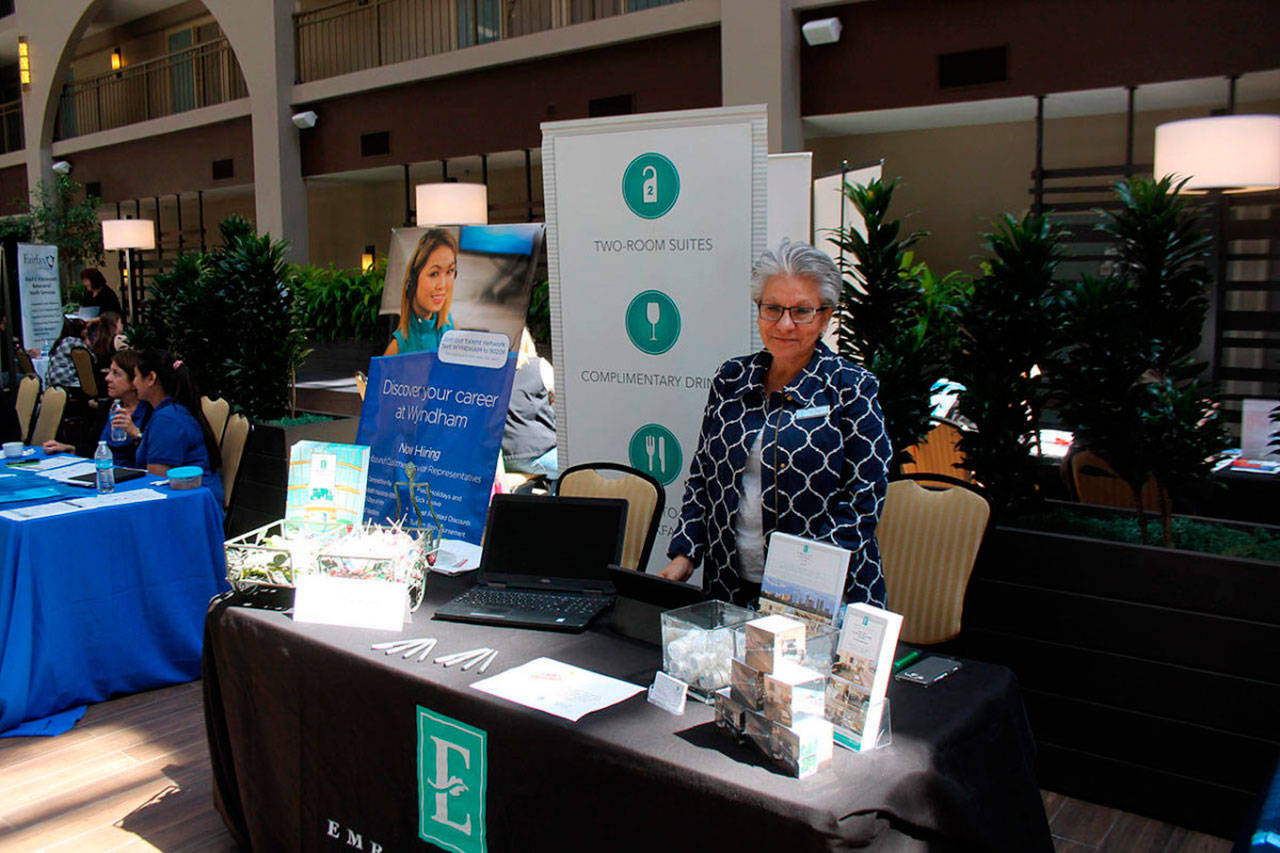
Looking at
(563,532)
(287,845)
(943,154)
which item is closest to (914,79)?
(943,154)

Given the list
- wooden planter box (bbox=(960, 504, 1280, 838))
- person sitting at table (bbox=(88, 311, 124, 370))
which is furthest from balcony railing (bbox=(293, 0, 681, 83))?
wooden planter box (bbox=(960, 504, 1280, 838))

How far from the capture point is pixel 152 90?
641 inches

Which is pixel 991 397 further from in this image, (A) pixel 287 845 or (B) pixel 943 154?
(B) pixel 943 154

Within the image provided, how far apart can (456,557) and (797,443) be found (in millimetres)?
1069

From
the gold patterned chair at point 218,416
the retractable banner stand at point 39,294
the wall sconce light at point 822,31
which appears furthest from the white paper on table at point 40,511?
A: the wall sconce light at point 822,31

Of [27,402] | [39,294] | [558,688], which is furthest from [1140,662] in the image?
[39,294]

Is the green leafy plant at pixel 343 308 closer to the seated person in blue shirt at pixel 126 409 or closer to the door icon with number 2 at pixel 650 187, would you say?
the seated person in blue shirt at pixel 126 409

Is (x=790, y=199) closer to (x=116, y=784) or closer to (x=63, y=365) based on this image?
(x=116, y=784)

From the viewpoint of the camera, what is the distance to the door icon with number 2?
340 cm

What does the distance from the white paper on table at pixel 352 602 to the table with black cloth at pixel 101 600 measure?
181 centimetres

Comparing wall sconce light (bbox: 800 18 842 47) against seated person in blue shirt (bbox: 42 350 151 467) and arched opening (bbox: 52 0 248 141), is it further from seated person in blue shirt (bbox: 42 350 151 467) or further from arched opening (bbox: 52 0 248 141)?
arched opening (bbox: 52 0 248 141)

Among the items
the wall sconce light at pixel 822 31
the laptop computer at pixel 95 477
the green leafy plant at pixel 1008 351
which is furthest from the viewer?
the wall sconce light at pixel 822 31

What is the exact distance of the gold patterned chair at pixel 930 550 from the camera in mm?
2723

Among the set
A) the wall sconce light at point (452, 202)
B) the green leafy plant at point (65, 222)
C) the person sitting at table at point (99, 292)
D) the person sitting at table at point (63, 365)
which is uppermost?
the green leafy plant at point (65, 222)
